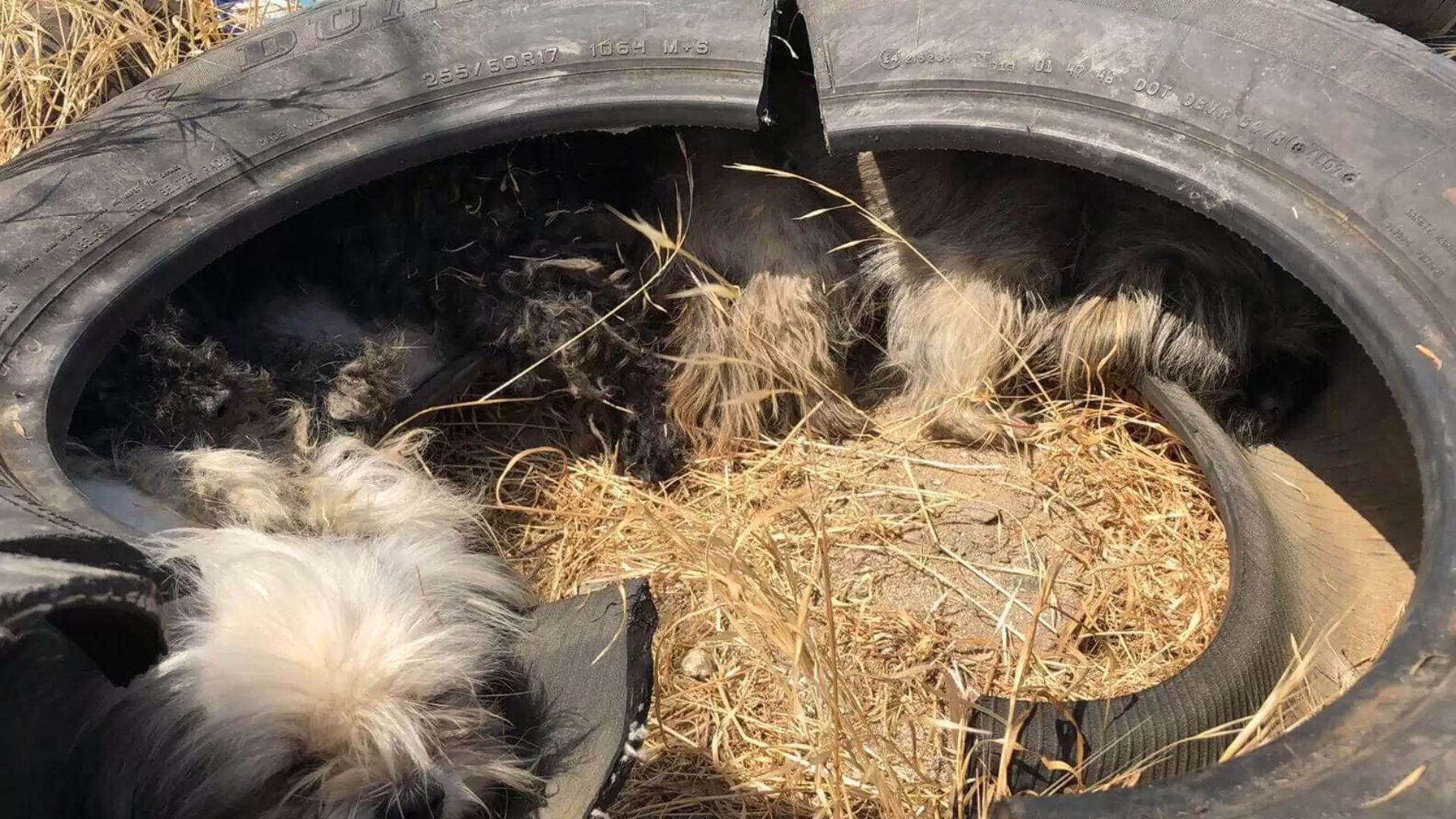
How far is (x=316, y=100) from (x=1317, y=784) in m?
2.16

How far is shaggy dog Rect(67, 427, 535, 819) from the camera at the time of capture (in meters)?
1.45

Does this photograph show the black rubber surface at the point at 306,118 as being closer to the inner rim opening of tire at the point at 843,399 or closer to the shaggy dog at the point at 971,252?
the inner rim opening of tire at the point at 843,399

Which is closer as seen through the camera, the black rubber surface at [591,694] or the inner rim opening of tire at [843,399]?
the black rubber surface at [591,694]

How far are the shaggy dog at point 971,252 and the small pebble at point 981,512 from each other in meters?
0.27

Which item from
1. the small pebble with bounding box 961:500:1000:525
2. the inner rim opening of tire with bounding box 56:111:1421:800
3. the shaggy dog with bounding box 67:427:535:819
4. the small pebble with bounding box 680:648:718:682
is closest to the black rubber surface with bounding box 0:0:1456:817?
the inner rim opening of tire with bounding box 56:111:1421:800

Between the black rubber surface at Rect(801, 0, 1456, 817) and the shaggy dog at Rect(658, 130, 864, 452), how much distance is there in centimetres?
41

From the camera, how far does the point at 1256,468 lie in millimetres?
2455

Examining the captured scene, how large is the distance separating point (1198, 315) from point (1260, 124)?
550mm

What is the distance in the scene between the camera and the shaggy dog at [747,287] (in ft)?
8.30

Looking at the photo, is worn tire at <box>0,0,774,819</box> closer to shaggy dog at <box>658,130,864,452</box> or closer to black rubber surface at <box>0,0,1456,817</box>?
black rubber surface at <box>0,0,1456,817</box>

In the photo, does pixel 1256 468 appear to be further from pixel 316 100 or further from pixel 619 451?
pixel 316 100

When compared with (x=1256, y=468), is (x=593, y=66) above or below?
above

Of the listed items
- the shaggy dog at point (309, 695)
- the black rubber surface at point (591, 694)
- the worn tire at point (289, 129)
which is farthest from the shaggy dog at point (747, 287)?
the shaggy dog at point (309, 695)

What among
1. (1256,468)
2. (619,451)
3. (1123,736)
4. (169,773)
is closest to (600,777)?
(169,773)
